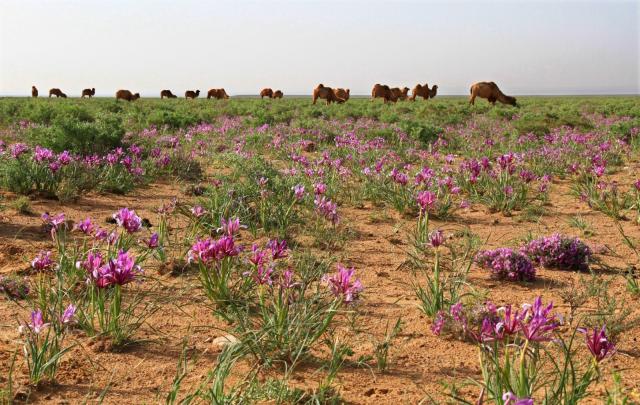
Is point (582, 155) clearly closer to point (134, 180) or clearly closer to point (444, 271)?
point (444, 271)

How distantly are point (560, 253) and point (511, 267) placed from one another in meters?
0.72

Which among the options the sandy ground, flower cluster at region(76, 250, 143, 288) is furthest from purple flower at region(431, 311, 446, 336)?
flower cluster at region(76, 250, 143, 288)

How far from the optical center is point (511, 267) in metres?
4.84

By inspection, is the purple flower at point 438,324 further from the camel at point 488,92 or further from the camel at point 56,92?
the camel at point 56,92

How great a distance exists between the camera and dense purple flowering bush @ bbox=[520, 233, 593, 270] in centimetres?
523

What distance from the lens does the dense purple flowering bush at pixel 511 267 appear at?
15.9 ft

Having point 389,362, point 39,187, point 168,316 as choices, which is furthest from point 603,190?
point 39,187

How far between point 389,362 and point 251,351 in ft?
2.81

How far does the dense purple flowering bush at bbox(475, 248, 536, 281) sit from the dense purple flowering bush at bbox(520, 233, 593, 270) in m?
0.43

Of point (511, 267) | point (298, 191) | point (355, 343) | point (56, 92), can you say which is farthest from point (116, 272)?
point (56, 92)

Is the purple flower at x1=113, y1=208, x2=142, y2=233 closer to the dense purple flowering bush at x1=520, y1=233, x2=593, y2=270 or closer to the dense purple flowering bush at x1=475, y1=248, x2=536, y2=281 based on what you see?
the dense purple flowering bush at x1=475, y1=248, x2=536, y2=281

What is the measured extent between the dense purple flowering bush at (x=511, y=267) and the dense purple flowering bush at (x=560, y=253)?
16.8 inches

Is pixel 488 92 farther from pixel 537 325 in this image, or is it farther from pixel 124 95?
pixel 537 325

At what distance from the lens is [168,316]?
4.01 meters
